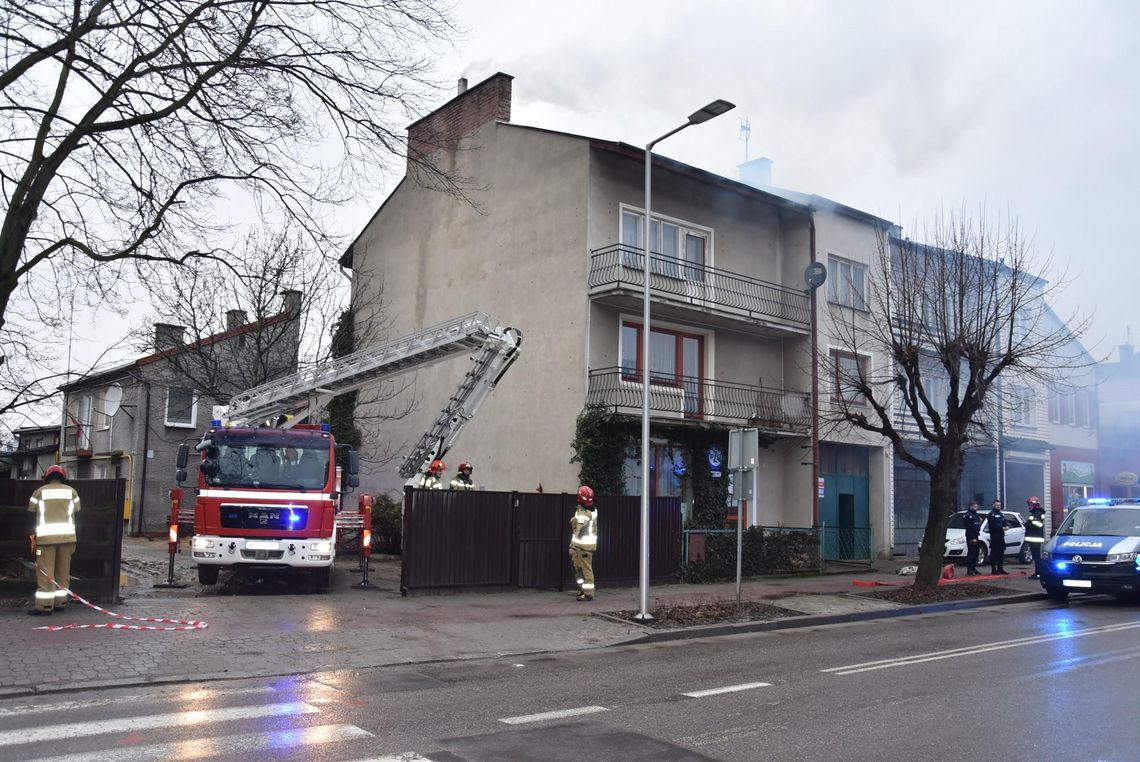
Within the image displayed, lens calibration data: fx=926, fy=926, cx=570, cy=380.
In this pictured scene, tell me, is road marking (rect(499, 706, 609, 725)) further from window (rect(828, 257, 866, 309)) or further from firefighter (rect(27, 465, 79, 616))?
window (rect(828, 257, 866, 309))

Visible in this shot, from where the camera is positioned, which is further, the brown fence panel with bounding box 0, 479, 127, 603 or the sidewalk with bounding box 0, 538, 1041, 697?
the brown fence panel with bounding box 0, 479, 127, 603

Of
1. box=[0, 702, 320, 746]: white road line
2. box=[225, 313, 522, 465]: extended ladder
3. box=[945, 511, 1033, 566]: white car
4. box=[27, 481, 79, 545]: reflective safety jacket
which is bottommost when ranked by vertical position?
box=[0, 702, 320, 746]: white road line

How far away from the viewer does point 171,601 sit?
43.8 feet

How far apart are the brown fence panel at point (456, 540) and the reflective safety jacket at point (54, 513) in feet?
15.8

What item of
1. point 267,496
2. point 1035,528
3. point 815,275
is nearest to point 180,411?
point 267,496

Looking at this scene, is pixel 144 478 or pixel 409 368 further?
pixel 144 478

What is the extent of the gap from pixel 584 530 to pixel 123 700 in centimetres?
839

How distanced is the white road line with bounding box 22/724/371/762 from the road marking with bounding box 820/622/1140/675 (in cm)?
521

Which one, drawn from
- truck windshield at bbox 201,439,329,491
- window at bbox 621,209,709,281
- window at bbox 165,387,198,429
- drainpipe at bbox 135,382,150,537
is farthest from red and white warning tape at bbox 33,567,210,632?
window at bbox 165,387,198,429

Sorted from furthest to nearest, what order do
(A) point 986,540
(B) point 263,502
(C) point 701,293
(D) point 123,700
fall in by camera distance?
(A) point 986,540, (C) point 701,293, (B) point 263,502, (D) point 123,700

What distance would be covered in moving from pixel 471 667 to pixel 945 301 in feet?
38.6

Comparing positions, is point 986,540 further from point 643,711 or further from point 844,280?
point 643,711

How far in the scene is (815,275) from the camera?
23.4m

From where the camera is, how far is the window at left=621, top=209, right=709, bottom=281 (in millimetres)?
21969
